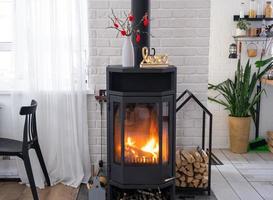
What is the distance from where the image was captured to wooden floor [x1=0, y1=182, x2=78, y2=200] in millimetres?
2891

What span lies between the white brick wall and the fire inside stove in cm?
69

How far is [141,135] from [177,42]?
0.98 meters

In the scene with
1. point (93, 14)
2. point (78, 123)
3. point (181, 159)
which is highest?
point (93, 14)

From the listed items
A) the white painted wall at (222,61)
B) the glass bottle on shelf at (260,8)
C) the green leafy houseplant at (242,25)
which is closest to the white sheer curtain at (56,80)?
the white painted wall at (222,61)

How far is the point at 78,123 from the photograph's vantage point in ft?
10.2

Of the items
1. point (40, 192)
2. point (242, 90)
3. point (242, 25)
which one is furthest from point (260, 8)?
point (40, 192)

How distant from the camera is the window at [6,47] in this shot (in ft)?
10.4

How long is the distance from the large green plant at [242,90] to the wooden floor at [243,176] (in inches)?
20.3

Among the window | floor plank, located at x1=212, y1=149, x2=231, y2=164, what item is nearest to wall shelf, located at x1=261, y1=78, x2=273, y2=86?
floor plank, located at x1=212, y1=149, x2=231, y2=164

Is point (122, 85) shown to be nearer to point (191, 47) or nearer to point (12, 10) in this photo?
point (191, 47)

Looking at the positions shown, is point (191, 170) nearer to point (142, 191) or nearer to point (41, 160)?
point (142, 191)

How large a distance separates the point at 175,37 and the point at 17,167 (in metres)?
1.84

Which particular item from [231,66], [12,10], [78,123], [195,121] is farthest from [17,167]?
[231,66]

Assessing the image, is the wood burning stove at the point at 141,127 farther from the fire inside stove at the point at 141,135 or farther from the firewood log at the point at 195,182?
the firewood log at the point at 195,182
